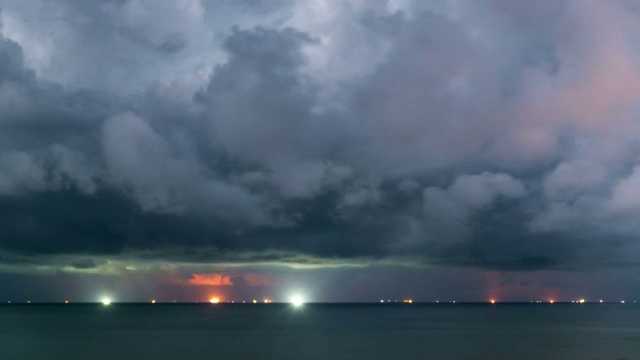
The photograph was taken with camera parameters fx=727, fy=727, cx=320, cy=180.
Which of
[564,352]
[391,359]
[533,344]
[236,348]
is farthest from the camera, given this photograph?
[533,344]

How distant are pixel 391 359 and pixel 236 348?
1754 inches

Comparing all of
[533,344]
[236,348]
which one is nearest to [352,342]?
[236,348]

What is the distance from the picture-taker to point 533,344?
639 ft

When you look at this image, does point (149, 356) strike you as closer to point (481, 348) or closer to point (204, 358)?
point (204, 358)

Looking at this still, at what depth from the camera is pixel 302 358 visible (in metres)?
158

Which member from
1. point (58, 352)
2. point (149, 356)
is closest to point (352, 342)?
point (149, 356)

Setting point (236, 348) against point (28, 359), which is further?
point (236, 348)

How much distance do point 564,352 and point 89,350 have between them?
112748 mm

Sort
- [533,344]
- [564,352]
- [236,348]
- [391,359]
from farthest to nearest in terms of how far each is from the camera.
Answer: [533,344], [236,348], [564,352], [391,359]

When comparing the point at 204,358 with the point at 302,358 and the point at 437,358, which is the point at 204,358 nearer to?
the point at 302,358

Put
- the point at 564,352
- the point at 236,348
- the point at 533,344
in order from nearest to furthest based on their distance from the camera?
the point at 564,352 < the point at 236,348 < the point at 533,344

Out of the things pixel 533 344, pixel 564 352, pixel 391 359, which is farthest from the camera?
pixel 533 344

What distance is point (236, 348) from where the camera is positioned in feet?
594

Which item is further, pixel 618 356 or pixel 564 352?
pixel 564 352
